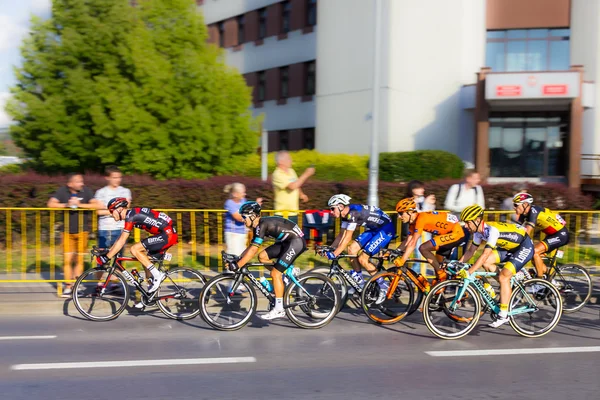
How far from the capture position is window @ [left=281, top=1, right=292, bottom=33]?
31.5 m

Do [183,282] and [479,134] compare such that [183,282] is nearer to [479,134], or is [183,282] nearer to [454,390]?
[454,390]

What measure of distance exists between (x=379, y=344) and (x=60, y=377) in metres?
3.51

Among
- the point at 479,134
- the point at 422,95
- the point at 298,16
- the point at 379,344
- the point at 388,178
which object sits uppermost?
the point at 298,16

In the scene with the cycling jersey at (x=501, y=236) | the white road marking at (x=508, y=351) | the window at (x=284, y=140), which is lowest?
the white road marking at (x=508, y=351)

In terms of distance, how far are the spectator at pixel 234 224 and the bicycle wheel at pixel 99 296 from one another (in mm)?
2047

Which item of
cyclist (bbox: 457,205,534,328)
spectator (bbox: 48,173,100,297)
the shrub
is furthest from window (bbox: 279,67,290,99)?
cyclist (bbox: 457,205,534,328)

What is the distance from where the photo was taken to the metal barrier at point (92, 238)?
10320 millimetres

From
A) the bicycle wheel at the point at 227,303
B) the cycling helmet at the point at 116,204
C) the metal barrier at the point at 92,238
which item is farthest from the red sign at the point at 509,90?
the cycling helmet at the point at 116,204

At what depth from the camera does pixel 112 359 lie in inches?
263

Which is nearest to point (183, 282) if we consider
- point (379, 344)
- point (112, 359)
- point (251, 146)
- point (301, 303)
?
point (301, 303)

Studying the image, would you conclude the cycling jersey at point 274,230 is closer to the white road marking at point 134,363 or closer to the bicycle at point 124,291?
the bicycle at point 124,291

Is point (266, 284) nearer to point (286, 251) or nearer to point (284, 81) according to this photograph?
point (286, 251)

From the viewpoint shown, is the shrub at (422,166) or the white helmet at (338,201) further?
the shrub at (422,166)

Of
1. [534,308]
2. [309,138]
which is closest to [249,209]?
[534,308]
